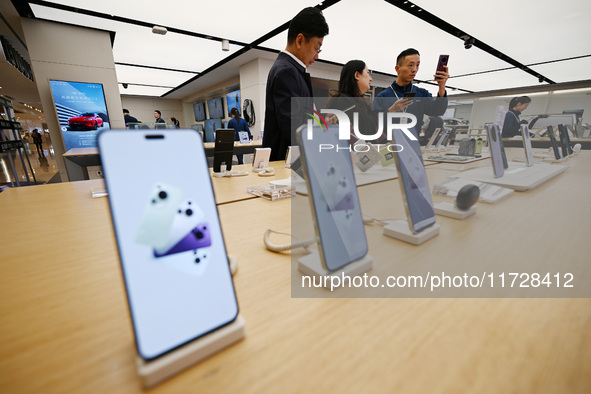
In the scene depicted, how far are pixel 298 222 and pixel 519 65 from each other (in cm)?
835

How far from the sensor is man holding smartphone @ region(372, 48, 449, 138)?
172 centimetres

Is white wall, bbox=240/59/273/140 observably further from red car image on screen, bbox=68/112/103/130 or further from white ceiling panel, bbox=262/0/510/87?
red car image on screen, bbox=68/112/103/130

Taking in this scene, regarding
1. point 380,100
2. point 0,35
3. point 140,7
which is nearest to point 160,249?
point 380,100

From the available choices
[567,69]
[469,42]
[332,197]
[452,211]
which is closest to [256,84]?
[469,42]

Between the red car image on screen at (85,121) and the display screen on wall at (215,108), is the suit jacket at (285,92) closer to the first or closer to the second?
the red car image on screen at (85,121)

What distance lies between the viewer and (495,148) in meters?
1.00

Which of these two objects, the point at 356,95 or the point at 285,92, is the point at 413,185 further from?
the point at 356,95

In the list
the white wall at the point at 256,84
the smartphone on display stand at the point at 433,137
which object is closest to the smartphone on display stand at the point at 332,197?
the smartphone on display stand at the point at 433,137

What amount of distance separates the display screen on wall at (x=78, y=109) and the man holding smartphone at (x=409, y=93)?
4354 millimetres

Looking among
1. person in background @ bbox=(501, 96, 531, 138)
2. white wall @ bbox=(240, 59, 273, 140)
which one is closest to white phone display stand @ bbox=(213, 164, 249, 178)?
person in background @ bbox=(501, 96, 531, 138)

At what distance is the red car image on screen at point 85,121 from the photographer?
4.02 metres

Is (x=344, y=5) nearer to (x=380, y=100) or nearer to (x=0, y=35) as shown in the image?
(x=380, y=100)

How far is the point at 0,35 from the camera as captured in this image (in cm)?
398

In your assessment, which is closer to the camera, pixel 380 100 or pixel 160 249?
pixel 160 249
